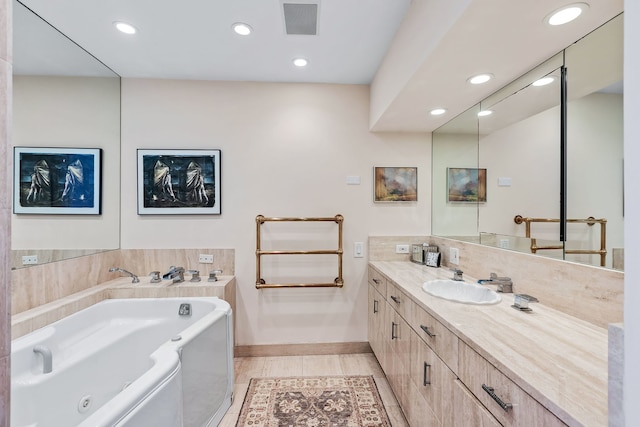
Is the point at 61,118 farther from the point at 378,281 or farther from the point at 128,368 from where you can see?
the point at 378,281

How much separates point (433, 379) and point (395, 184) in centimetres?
164

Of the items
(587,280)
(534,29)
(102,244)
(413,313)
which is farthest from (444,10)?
(102,244)

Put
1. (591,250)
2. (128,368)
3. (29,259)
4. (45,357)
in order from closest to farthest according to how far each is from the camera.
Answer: (591,250) < (45,357) < (29,259) < (128,368)

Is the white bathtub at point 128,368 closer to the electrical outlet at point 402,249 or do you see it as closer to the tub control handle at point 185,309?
the tub control handle at point 185,309

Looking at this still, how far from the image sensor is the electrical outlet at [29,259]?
1.66 m

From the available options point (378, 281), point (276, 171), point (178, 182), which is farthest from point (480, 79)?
point (178, 182)

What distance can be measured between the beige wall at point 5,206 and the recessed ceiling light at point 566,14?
1.59m

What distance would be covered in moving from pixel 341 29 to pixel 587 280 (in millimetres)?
1843

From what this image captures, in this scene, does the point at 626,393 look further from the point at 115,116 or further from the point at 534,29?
the point at 115,116

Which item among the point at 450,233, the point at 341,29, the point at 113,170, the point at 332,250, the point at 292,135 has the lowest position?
the point at 332,250

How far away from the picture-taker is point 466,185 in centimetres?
216

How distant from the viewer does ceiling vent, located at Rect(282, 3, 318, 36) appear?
1553mm

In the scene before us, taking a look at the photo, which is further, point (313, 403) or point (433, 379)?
point (313, 403)

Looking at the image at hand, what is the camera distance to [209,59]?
83.1 inches
